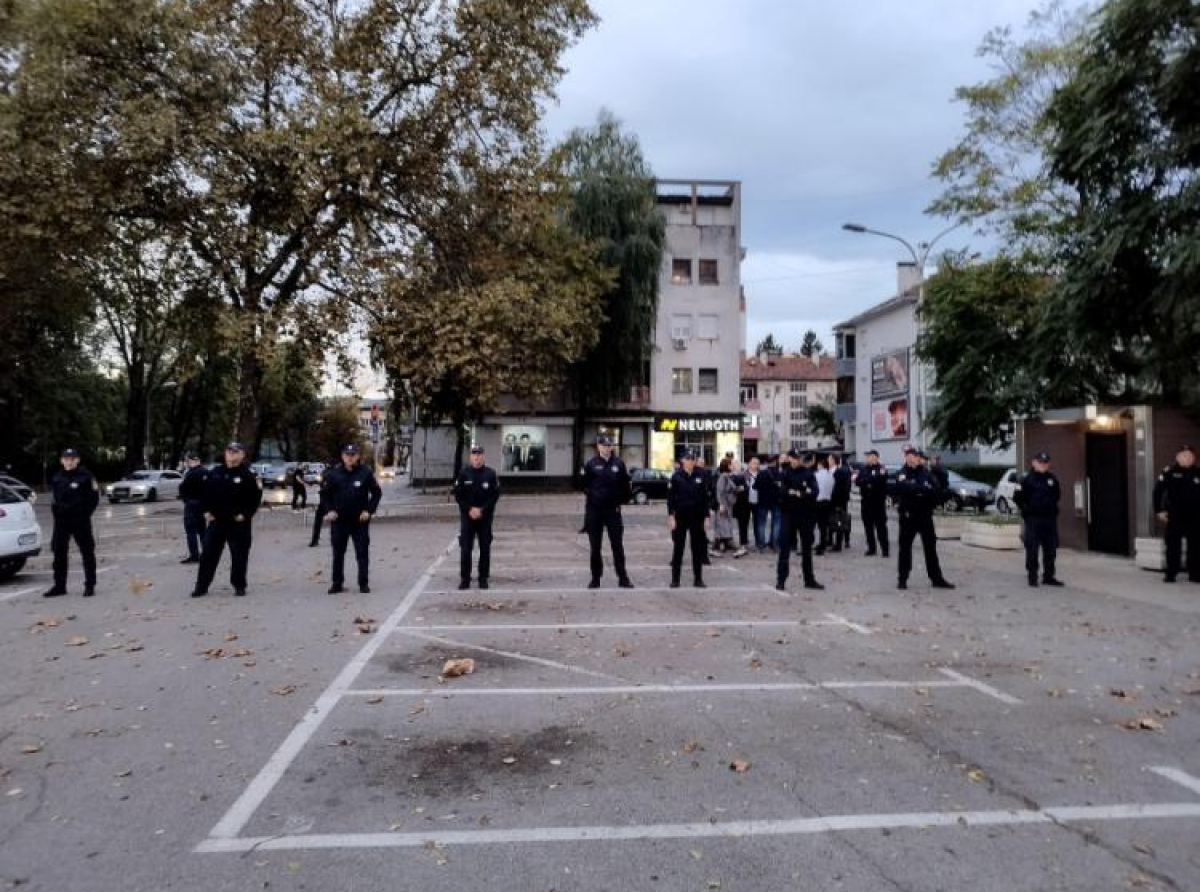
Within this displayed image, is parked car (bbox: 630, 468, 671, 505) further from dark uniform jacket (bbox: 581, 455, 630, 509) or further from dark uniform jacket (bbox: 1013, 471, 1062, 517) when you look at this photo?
dark uniform jacket (bbox: 581, 455, 630, 509)

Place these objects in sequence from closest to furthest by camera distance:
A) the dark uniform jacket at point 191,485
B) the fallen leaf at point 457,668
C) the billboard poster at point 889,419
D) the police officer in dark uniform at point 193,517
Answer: the fallen leaf at point 457,668 → the dark uniform jacket at point 191,485 → the police officer in dark uniform at point 193,517 → the billboard poster at point 889,419

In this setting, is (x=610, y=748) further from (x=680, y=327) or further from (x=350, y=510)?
(x=680, y=327)

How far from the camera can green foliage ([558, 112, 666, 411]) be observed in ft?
144

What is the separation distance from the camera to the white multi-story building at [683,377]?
49562 mm

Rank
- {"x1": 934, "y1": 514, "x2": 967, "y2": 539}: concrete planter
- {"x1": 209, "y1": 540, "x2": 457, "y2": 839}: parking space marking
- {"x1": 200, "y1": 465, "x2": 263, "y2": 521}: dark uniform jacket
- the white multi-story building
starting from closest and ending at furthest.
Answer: {"x1": 209, "y1": 540, "x2": 457, "y2": 839}: parking space marking, {"x1": 200, "y1": 465, "x2": 263, "y2": 521}: dark uniform jacket, {"x1": 934, "y1": 514, "x2": 967, "y2": 539}: concrete planter, the white multi-story building

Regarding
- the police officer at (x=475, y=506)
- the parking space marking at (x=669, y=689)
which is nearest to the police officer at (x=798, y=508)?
the police officer at (x=475, y=506)

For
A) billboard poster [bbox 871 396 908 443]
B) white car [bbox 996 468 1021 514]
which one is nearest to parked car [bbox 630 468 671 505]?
white car [bbox 996 468 1021 514]

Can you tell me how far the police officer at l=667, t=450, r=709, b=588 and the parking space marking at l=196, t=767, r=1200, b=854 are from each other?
773cm

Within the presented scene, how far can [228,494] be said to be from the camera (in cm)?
1127

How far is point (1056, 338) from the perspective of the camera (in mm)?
18094

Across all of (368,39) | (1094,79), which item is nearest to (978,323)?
(1094,79)

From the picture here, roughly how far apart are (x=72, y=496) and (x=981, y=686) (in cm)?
1077

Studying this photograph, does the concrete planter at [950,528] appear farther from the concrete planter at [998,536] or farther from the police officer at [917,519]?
the police officer at [917,519]

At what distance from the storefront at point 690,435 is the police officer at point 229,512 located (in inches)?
1527
